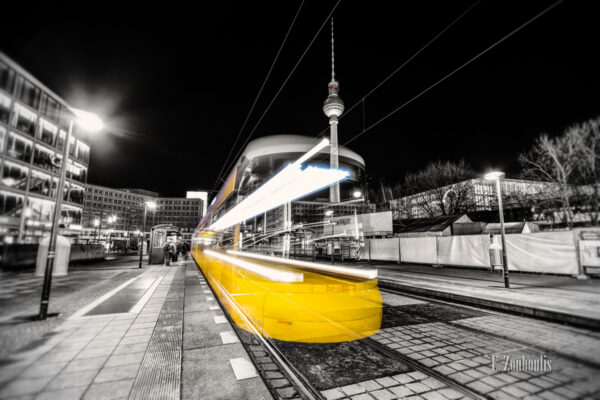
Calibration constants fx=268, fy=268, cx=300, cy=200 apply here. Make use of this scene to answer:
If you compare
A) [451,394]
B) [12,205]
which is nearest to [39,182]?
[12,205]

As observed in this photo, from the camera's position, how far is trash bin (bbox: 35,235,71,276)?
2132mm

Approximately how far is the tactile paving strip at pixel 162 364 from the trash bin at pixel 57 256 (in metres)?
1.43

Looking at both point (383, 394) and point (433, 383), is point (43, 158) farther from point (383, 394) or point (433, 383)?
point (433, 383)

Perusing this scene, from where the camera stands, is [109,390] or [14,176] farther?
[109,390]

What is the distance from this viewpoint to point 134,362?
3.38 metres

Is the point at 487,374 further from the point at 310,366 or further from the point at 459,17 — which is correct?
the point at 459,17

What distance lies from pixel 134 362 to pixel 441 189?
3948 cm

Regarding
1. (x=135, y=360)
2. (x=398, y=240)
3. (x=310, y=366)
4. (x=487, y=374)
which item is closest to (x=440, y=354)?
(x=487, y=374)

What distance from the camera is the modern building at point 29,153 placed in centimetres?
176

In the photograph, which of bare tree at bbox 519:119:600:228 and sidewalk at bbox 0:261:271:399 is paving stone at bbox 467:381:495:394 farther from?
sidewalk at bbox 0:261:271:399

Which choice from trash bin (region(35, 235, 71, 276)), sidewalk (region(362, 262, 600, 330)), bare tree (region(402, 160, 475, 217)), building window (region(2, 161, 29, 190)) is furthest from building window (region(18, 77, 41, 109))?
bare tree (region(402, 160, 475, 217))

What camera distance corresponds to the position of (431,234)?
25484 mm

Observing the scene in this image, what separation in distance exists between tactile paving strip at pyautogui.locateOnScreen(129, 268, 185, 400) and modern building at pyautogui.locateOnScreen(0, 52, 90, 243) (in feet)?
6.04

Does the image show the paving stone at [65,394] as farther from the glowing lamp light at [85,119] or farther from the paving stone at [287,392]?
the glowing lamp light at [85,119]
